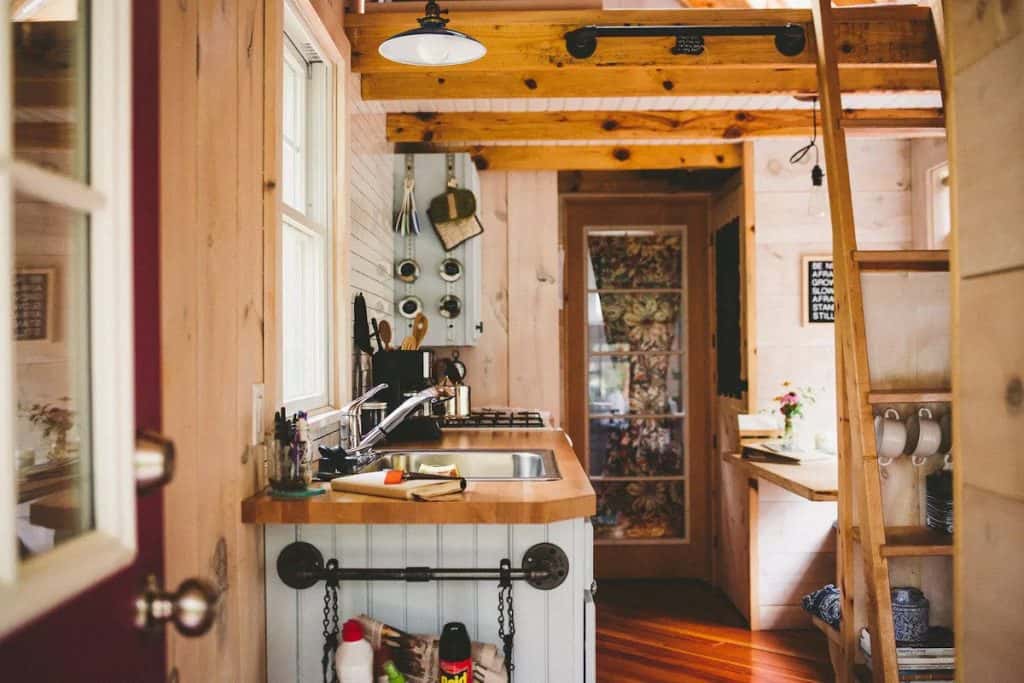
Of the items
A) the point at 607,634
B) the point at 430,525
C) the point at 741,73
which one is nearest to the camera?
the point at 430,525

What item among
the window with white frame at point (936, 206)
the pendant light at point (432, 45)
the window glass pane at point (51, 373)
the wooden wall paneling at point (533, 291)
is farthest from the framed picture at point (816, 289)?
the window glass pane at point (51, 373)

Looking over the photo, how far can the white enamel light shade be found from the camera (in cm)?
233

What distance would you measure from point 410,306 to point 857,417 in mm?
2324

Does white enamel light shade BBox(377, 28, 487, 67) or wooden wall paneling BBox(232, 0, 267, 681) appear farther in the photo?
white enamel light shade BBox(377, 28, 487, 67)

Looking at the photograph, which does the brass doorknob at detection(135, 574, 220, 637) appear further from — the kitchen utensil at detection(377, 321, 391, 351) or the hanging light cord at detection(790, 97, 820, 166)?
the hanging light cord at detection(790, 97, 820, 166)

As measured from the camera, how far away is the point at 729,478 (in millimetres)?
4738

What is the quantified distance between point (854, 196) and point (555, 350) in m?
1.90

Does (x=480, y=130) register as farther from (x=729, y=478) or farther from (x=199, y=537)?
(x=199, y=537)

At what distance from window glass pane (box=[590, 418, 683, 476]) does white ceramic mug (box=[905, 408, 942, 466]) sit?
2833 mm

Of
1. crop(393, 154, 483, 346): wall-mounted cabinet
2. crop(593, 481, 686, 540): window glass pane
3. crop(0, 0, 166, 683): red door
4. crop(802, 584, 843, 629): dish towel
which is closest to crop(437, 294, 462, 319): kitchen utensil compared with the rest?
crop(393, 154, 483, 346): wall-mounted cabinet

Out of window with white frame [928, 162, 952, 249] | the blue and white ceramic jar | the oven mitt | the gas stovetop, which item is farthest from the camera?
window with white frame [928, 162, 952, 249]

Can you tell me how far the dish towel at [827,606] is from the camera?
3.04 meters

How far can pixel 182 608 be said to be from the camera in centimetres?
88

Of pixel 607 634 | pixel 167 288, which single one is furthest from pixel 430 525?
pixel 607 634
